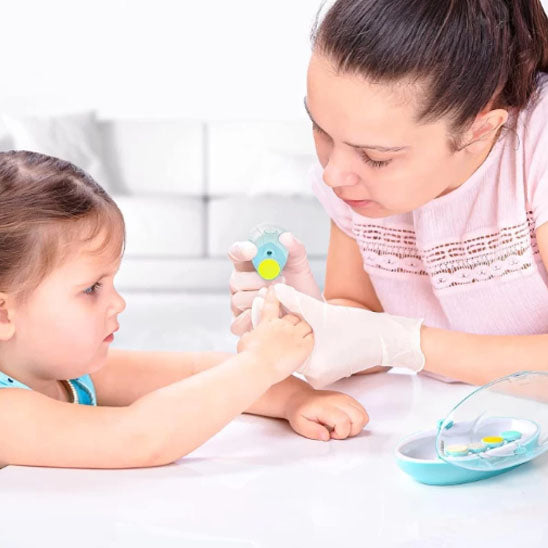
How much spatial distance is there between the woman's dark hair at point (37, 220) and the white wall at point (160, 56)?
14.4ft

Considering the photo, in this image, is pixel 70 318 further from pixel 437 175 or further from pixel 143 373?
pixel 437 175

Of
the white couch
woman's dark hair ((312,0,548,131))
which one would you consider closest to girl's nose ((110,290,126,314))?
woman's dark hair ((312,0,548,131))

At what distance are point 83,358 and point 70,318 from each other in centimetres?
5

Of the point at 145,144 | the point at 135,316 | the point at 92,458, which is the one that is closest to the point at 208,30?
the point at 145,144

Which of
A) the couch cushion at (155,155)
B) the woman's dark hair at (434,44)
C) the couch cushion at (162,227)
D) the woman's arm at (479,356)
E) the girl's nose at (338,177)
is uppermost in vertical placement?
the woman's dark hair at (434,44)

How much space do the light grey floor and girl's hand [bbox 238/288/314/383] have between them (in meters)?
2.05

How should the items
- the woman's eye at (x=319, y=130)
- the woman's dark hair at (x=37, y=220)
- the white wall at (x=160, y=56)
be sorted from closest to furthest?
the woman's dark hair at (x=37, y=220)
the woman's eye at (x=319, y=130)
the white wall at (x=160, y=56)

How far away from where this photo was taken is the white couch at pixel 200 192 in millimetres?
4219

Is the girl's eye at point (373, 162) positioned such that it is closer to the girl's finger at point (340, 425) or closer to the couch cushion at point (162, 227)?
the girl's finger at point (340, 425)

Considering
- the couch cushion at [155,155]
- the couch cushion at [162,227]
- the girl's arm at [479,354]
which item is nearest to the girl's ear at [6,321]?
the girl's arm at [479,354]

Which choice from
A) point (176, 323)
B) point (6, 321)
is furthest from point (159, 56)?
point (6, 321)

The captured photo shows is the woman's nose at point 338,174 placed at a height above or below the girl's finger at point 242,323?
above

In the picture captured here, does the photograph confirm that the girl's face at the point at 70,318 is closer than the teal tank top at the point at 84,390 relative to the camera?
Yes

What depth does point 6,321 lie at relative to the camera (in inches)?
39.0
